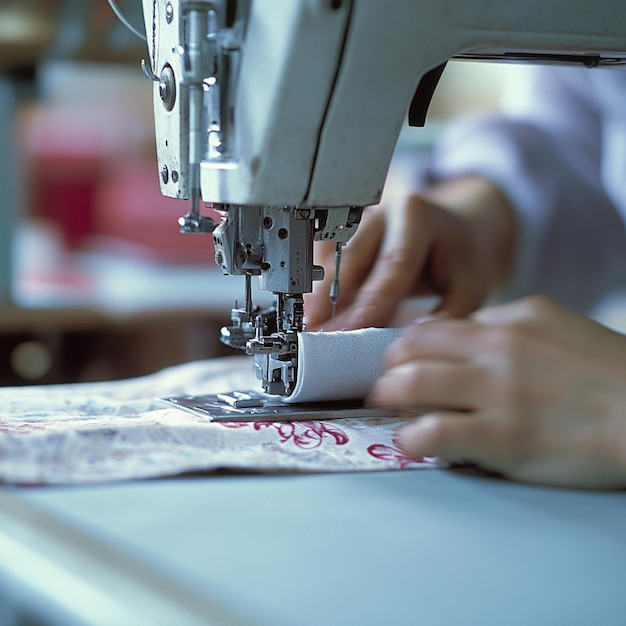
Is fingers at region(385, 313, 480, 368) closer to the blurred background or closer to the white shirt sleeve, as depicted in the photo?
the blurred background

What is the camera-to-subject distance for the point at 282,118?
0.81 metres

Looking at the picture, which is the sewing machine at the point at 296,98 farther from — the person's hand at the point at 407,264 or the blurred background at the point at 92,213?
the blurred background at the point at 92,213

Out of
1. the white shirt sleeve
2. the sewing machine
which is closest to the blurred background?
the sewing machine

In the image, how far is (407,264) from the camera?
1.19m

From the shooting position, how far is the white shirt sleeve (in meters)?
1.62

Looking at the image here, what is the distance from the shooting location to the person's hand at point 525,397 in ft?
2.35

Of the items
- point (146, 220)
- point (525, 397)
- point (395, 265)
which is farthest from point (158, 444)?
point (146, 220)

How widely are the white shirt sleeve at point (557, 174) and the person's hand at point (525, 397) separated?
0.83 meters

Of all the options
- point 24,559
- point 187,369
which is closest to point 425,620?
point 24,559

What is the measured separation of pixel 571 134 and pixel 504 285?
0.44 metres

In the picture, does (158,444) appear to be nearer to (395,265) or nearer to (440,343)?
(440,343)

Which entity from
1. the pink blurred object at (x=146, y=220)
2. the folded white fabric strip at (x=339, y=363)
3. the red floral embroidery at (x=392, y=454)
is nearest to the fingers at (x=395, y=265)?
the folded white fabric strip at (x=339, y=363)

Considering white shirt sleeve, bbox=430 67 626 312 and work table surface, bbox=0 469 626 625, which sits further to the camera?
white shirt sleeve, bbox=430 67 626 312

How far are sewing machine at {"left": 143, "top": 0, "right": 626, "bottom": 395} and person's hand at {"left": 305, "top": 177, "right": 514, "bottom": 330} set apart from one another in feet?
0.55
